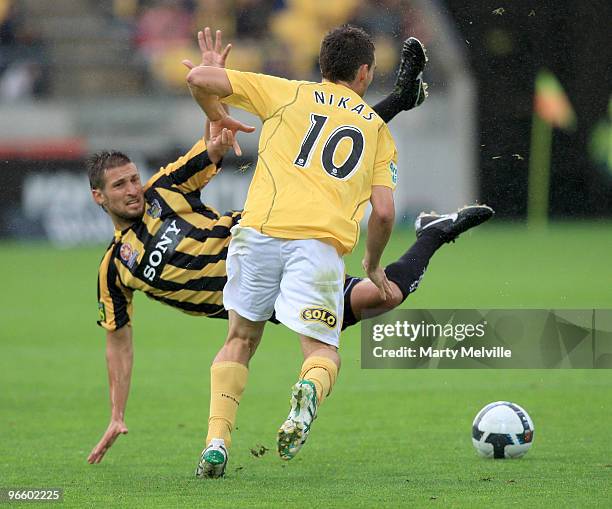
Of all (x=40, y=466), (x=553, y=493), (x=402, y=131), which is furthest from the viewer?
(x=402, y=131)

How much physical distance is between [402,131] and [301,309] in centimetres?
1447

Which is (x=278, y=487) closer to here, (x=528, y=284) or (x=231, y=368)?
(x=231, y=368)

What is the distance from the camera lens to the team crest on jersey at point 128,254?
625 centimetres

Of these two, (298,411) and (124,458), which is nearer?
(298,411)

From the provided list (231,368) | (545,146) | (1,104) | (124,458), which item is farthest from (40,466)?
(1,104)

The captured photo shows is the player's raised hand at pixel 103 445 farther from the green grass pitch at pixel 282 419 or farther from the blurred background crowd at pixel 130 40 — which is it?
the blurred background crowd at pixel 130 40

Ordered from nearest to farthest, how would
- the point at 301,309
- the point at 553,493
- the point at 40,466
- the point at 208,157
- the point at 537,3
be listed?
the point at 553,493 → the point at 301,309 → the point at 40,466 → the point at 208,157 → the point at 537,3

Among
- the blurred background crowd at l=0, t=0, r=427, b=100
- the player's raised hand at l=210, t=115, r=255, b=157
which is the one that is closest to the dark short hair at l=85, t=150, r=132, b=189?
the player's raised hand at l=210, t=115, r=255, b=157

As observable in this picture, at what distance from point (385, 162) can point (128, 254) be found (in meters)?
1.58

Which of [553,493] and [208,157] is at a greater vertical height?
[208,157]

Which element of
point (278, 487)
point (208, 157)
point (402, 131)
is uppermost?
point (402, 131)

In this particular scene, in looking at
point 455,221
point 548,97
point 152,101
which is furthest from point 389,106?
point 152,101

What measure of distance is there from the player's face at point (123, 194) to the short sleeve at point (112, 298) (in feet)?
0.68

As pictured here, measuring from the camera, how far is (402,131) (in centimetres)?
1945
